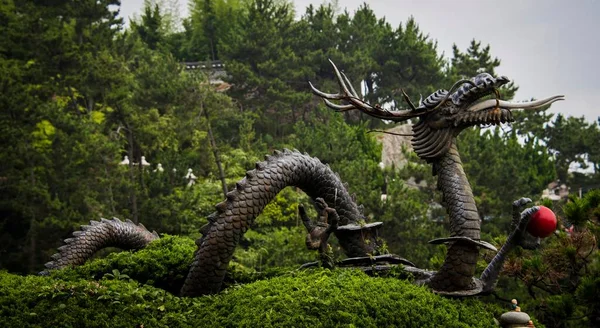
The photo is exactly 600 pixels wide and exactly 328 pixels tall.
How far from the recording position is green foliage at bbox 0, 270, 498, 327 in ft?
13.5

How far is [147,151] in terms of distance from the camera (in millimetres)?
19156

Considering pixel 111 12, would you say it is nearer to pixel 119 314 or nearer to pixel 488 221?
pixel 488 221

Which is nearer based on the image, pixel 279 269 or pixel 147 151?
pixel 279 269

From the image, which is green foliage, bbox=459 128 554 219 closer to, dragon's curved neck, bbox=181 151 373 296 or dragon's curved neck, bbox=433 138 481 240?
dragon's curved neck, bbox=433 138 481 240

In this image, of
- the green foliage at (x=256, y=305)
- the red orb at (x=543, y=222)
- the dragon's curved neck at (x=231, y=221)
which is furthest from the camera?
the dragon's curved neck at (x=231, y=221)

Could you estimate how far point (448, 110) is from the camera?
511 cm

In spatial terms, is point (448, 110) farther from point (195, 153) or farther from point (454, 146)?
point (195, 153)

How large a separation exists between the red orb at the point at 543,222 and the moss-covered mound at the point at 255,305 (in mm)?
736

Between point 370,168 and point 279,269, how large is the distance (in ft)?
34.0

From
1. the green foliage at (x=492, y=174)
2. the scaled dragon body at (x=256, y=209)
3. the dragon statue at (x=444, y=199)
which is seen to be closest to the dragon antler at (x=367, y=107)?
the dragon statue at (x=444, y=199)

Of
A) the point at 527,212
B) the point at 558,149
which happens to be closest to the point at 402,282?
the point at 527,212

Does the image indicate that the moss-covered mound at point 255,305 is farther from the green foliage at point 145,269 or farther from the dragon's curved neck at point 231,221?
the green foliage at point 145,269

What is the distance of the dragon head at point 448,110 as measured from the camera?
4.98 meters

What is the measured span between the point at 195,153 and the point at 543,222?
53.7 feet
